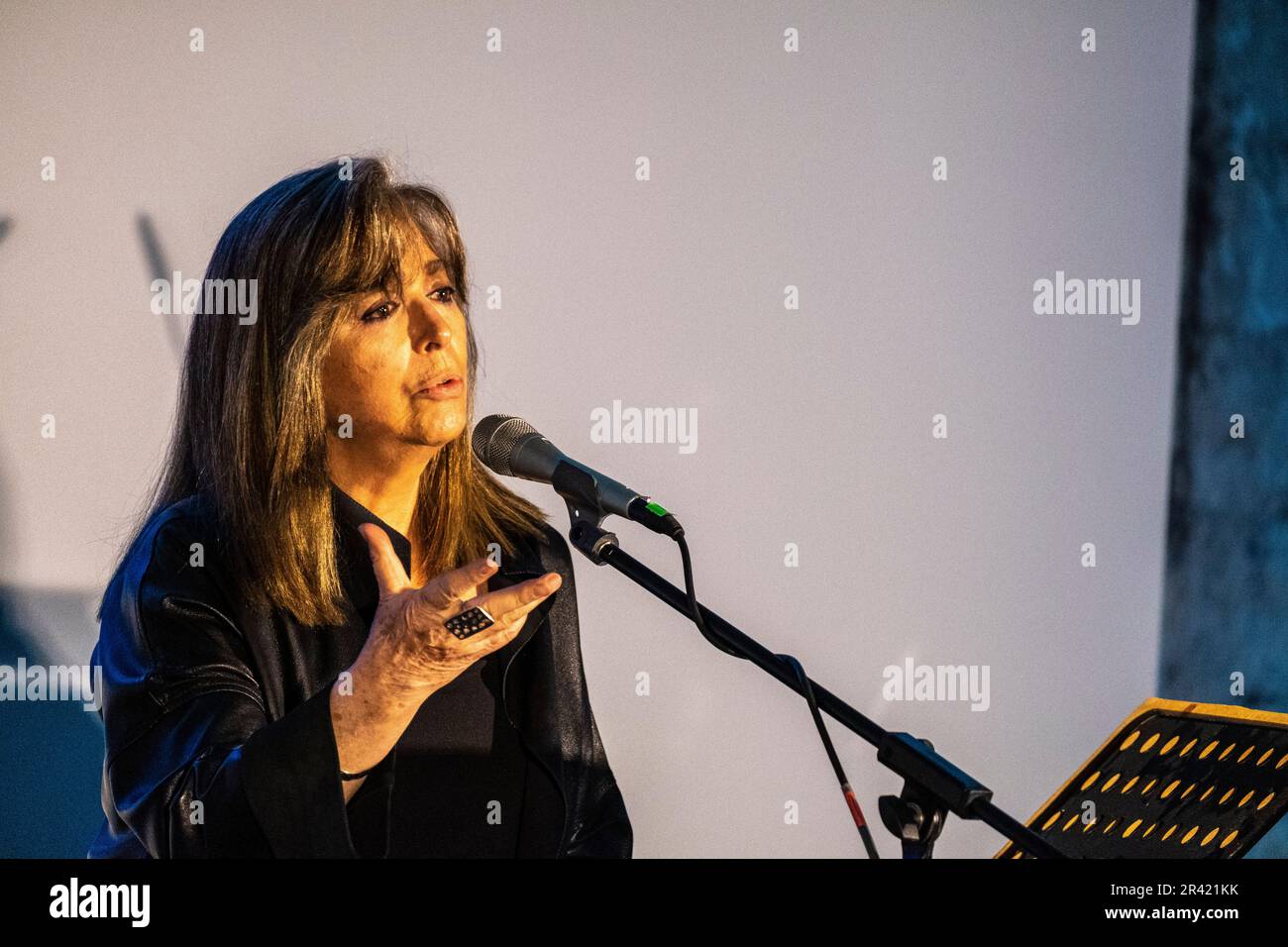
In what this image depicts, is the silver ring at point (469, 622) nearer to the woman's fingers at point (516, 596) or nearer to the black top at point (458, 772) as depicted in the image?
the woman's fingers at point (516, 596)

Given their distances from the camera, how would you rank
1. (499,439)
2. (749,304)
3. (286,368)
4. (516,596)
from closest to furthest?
1. (516,596)
2. (499,439)
3. (286,368)
4. (749,304)

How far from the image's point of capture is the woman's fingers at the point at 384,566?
→ 1.43 m

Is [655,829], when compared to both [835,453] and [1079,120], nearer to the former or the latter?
[835,453]

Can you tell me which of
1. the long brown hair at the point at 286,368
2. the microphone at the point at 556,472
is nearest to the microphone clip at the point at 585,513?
the microphone at the point at 556,472

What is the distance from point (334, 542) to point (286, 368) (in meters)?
0.25

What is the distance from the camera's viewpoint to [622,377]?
8.68 ft

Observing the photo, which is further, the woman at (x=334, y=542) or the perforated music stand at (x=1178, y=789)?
the woman at (x=334, y=542)

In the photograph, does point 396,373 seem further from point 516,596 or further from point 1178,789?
point 1178,789

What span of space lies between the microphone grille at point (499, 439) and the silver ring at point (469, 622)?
1.04ft

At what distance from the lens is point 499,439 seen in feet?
4.96

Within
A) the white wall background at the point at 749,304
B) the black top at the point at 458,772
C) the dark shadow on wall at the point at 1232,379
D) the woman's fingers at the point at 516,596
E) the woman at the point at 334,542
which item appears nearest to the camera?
the woman's fingers at the point at 516,596

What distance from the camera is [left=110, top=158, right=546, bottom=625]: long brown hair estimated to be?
68.5 inches

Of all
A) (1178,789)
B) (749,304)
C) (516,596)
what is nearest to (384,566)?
(516,596)
